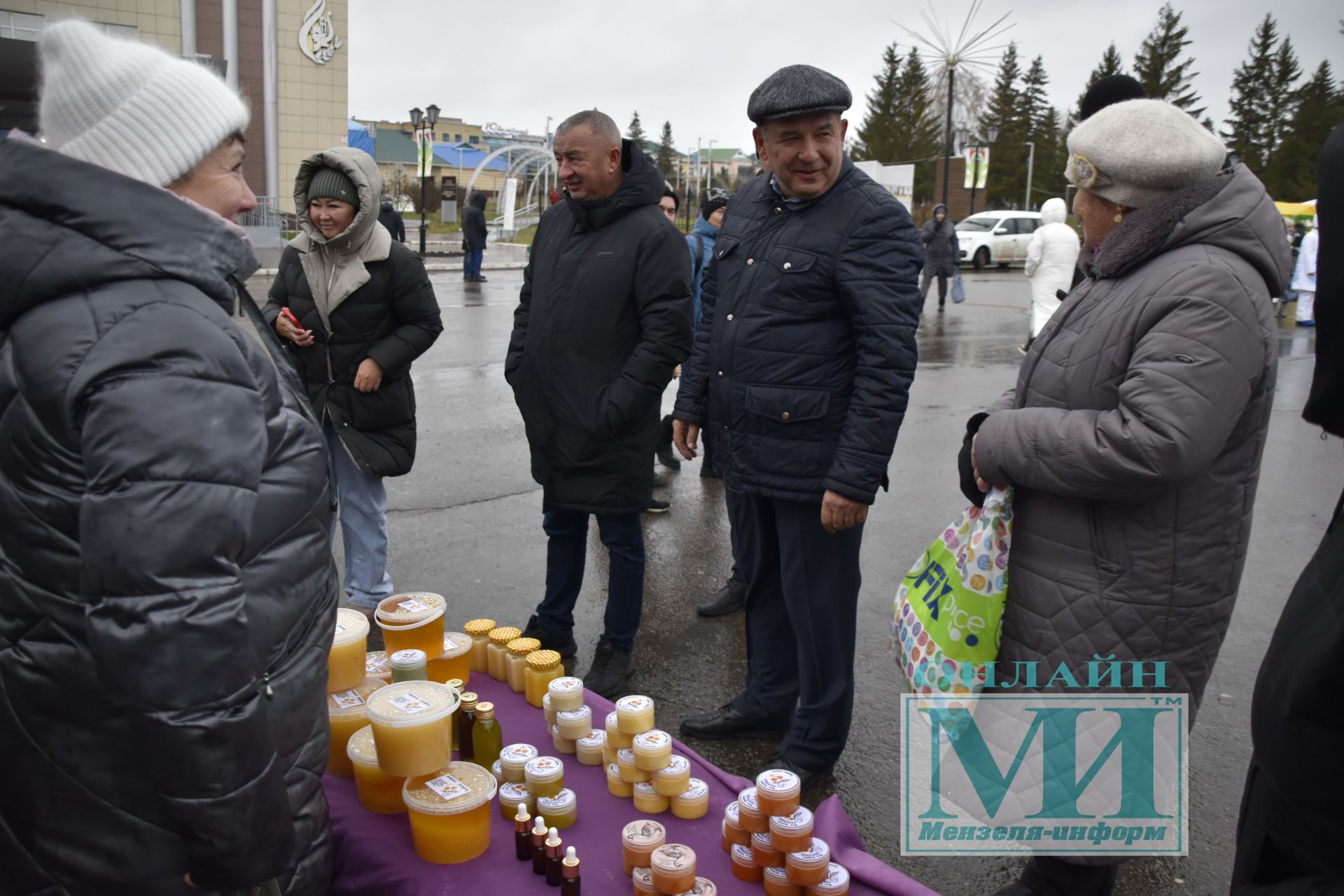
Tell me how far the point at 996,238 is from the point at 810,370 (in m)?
28.9

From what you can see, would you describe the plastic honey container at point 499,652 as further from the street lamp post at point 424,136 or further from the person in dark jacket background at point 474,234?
the street lamp post at point 424,136

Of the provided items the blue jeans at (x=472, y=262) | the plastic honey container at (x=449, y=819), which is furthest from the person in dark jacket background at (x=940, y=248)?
the plastic honey container at (x=449, y=819)

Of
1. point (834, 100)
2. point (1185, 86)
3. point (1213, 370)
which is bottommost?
point (1213, 370)

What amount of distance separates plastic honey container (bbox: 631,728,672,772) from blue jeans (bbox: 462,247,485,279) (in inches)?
749

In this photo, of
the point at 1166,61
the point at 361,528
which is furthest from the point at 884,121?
the point at 361,528

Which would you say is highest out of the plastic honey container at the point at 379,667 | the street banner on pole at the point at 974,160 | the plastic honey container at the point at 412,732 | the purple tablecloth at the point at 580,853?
A: the street banner on pole at the point at 974,160

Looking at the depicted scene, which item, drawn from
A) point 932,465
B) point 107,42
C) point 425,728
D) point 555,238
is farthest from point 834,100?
point 932,465

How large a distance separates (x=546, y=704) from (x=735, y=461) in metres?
0.98

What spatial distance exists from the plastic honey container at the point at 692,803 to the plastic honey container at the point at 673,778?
15 millimetres

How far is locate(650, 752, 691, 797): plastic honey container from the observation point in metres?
2.34

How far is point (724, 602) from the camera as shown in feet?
15.1

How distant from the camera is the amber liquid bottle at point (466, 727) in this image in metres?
2.53

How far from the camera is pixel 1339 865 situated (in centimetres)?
110

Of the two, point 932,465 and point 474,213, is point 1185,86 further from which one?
point 932,465
